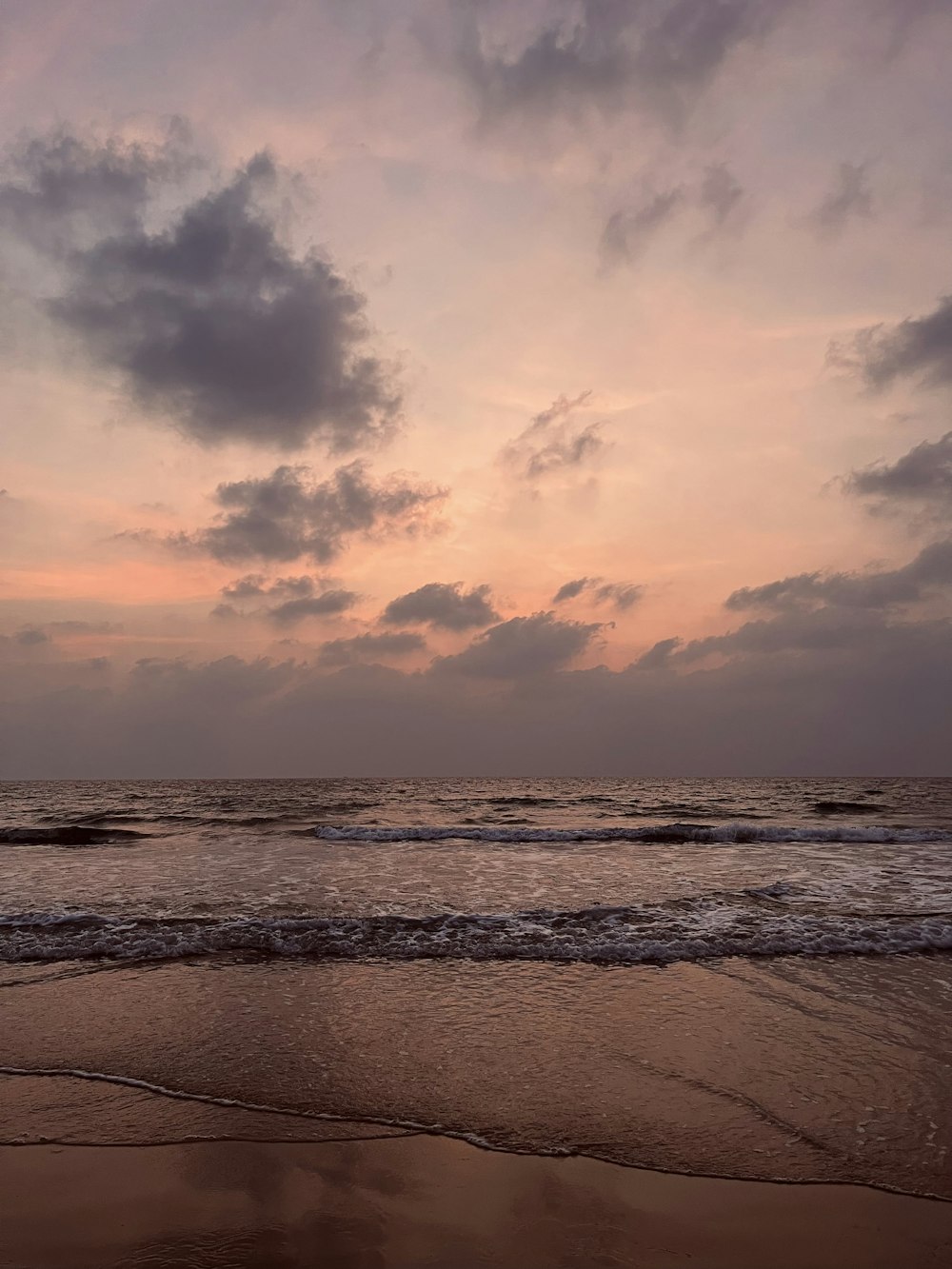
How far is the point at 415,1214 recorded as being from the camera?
4.40 metres

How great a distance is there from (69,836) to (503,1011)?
89.9 feet

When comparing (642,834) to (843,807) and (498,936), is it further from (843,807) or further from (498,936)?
(843,807)

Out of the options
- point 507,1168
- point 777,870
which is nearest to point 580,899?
point 777,870

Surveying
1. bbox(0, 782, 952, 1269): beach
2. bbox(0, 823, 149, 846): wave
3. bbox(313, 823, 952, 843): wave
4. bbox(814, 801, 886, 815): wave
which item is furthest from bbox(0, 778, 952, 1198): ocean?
bbox(814, 801, 886, 815): wave

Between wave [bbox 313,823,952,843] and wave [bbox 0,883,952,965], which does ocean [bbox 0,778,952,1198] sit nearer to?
wave [bbox 0,883,952,965]

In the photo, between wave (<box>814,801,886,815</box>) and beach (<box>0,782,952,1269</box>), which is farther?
wave (<box>814,801,886,815</box>)

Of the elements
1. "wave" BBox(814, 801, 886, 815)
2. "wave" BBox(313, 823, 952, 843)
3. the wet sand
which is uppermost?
the wet sand

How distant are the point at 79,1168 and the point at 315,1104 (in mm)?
1653

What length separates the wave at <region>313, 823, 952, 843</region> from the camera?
91.2 feet

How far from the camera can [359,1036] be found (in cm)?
715

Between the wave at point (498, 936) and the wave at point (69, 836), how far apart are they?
53.9 ft

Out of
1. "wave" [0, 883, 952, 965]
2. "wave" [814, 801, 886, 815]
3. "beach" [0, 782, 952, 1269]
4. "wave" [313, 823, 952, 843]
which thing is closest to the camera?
"beach" [0, 782, 952, 1269]

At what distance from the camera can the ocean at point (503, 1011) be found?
545 cm

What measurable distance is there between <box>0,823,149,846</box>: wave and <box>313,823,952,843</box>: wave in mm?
7561
